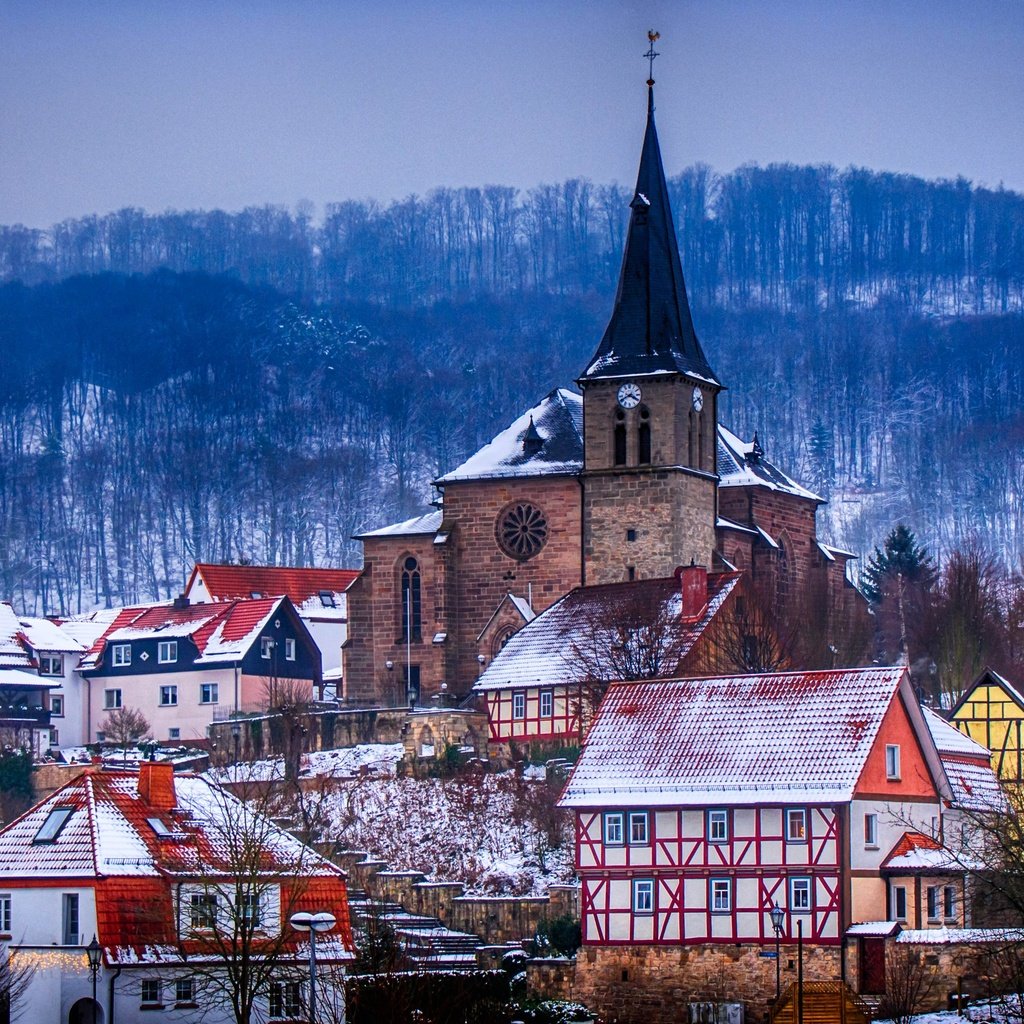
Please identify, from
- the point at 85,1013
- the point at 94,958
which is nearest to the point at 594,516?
the point at 85,1013

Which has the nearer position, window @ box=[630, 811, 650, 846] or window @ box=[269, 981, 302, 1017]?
window @ box=[269, 981, 302, 1017]

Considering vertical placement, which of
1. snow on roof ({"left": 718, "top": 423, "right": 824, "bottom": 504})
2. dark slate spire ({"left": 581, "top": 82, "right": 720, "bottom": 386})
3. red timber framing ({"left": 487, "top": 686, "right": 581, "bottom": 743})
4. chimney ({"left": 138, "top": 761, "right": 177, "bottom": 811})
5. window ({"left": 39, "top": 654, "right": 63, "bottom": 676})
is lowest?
chimney ({"left": 138, "top": 761, "right": 177, "bottom": 811})

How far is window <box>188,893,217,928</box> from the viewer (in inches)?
2418

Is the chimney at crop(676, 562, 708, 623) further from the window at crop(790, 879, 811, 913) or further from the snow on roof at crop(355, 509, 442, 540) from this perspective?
the window at crop(790, 879, 811, 913)

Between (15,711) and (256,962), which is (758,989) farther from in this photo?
(15,711)

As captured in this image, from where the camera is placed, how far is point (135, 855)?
64.7 meters

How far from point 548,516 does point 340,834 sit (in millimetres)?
20733

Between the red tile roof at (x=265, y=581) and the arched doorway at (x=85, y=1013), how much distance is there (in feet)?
200

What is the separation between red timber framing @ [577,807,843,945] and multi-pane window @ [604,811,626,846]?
0.02 m

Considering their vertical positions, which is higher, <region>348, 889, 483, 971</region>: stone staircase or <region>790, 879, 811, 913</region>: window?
<region>790, 879, 811, 913</region>: window

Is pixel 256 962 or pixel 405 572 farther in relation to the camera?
pixel 405 572

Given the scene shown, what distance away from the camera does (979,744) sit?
80.4 meters

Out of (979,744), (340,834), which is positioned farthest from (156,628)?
(979,744)

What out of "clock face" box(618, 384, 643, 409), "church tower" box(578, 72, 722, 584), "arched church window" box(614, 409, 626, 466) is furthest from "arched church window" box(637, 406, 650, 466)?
"arched church window" box(614, 409, 626, 466)
